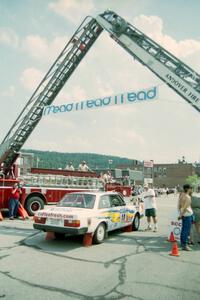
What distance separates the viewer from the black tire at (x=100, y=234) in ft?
30.3


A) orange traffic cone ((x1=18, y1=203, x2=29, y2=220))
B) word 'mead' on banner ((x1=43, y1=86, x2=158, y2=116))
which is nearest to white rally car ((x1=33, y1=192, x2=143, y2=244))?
word 'mead' on banner ((x1=43, y1=86, x2=158, y2=116))

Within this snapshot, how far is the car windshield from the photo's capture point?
32.2 feet

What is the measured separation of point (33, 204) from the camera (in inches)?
618

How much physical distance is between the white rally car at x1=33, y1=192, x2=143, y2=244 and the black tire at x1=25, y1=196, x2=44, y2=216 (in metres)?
5.53

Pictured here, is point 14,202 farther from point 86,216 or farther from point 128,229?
point 86,216

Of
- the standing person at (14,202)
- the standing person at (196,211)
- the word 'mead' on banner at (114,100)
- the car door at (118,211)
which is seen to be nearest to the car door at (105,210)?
the car door at (118,211)

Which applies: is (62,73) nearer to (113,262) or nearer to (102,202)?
(102,202)

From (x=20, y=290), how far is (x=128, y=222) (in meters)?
6.51

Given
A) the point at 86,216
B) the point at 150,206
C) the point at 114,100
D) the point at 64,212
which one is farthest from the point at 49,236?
the point at 114,100

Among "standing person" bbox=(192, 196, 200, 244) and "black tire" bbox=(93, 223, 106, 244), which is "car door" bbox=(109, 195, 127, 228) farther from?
"standing person" bbox=(192, 196, 200, 244)

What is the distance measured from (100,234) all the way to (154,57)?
8052mm

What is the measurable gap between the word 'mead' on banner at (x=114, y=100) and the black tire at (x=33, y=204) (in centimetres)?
432

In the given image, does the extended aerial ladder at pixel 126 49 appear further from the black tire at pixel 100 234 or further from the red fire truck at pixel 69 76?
the black tire at pixel 100 234

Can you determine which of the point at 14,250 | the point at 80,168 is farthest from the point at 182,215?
the point at 80,168
